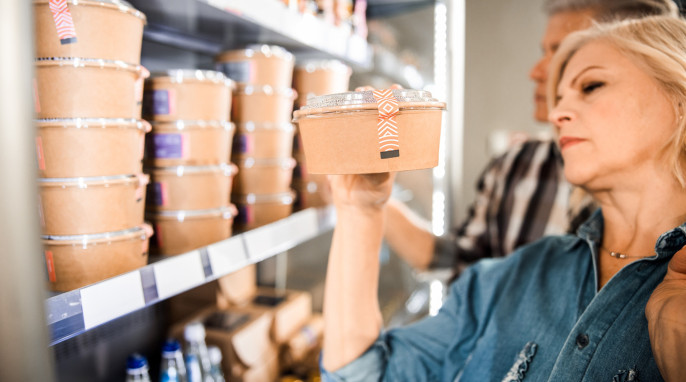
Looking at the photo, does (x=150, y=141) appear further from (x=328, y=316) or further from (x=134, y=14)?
(x=328, y=316)

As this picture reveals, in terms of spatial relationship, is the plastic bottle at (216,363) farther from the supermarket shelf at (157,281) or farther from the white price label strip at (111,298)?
the white price label strip at (111,298)

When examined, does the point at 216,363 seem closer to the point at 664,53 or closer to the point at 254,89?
the point at 254,89

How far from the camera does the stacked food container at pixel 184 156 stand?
94 centimetres

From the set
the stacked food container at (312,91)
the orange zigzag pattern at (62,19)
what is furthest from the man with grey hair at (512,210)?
the orange zigzag pattern at (62,19)

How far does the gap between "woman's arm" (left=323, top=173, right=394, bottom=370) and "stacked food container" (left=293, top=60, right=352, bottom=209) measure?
15.6 inches

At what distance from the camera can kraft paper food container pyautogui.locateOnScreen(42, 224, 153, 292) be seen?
732mm

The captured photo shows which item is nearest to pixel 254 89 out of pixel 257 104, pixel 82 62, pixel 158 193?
pixel 257 104

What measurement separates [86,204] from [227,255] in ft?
1.00

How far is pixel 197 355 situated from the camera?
1.26 m

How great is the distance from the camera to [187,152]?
3.13ft

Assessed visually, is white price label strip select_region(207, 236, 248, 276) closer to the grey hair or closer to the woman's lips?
the woman's lips

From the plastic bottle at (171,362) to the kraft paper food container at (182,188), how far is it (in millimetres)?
380

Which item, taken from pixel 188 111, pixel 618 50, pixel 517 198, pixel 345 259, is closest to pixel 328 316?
pixel 345 259

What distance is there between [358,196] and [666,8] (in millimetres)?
1225
